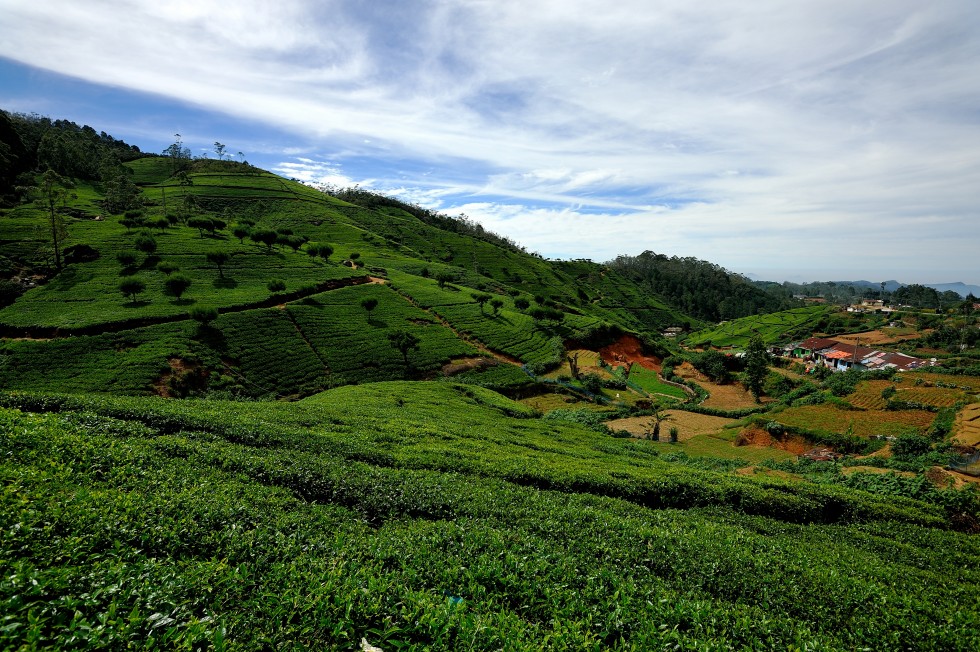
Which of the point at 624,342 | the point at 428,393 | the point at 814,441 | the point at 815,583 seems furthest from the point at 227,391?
the point at 624,342

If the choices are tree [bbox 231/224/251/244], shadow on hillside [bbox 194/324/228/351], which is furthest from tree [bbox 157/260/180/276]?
shadow on hillside [bbox 194/324/228/351]

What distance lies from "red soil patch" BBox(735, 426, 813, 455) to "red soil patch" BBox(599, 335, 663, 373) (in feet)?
106

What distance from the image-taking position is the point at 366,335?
2028 inches

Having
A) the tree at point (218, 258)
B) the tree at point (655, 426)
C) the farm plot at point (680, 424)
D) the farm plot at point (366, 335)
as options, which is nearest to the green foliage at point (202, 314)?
the farm plot at point (366, 335)

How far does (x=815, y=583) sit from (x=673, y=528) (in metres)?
3.06

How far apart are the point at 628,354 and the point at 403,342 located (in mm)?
43890

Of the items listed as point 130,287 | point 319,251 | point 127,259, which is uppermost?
point 319,251

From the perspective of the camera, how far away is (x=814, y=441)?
110 feet

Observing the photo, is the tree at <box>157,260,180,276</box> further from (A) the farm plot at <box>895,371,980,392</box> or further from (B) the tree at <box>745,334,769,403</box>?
(A) the farm plot at <box>895,371,980,392</box>

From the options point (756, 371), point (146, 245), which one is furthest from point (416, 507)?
point (146, 245)

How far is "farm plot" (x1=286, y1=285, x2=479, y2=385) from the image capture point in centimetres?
4612

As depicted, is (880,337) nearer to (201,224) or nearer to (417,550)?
(417,550)

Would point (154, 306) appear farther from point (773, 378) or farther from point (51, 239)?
point (773, 378)

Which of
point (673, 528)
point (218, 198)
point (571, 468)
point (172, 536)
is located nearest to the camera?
point (172, 536)
